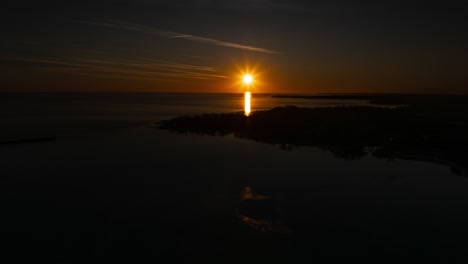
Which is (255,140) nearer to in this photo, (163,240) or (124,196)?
(124,196)

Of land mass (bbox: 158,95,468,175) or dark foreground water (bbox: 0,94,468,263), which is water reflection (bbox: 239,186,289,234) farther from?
land mass (bbox: 158,95,468,175)

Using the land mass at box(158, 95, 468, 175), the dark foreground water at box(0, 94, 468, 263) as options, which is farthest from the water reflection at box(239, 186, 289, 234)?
the land mass at box(158, 95, 468, 175)

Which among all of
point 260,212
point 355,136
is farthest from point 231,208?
point 355,136

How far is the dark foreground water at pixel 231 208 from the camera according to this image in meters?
12.6

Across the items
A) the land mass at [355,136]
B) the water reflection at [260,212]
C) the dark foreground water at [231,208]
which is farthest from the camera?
the land mass at [355,136]

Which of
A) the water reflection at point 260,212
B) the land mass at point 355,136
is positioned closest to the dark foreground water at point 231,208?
the water reflection at point 260,212

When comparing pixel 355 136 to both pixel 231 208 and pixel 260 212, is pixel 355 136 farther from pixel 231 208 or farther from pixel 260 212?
pixel 231 208

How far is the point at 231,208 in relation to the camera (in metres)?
16.7

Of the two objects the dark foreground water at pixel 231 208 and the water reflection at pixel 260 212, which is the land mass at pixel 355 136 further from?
the water reflection at pixel 260 212

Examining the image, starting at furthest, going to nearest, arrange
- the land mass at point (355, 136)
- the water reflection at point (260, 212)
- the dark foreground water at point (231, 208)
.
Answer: the land mass at point (355, 136) < the water reflection at point (260, 212) < the dark foreground water at point (231, 208)

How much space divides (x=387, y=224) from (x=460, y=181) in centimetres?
971

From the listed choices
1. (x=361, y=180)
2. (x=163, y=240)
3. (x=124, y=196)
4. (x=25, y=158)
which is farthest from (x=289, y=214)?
(x=25, y=158)

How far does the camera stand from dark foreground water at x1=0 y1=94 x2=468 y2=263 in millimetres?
12602

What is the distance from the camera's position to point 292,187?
20047 millimetres
